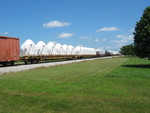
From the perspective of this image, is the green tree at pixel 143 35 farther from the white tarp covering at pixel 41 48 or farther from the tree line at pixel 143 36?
the white tarp covering at pixel 41 48

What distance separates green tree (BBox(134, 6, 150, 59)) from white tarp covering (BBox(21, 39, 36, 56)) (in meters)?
19.1

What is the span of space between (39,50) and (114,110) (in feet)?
118

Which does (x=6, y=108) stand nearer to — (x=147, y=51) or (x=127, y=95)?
(x=127, y=95)

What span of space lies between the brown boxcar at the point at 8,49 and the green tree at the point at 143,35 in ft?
53.5

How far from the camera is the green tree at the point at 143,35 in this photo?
24242 mm

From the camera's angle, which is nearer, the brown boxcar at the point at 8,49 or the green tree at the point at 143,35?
the green tree at the point at 143,35

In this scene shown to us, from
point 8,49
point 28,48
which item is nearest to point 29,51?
point 28,48

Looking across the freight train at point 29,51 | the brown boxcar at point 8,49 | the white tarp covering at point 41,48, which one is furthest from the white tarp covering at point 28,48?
the brown boxcar at point 8,49

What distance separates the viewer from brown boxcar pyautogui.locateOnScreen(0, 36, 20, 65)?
2773cm

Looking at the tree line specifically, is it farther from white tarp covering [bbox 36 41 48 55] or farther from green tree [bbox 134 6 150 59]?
white tarp covering [bbox 36 41 48 55]

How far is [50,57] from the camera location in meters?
45.8

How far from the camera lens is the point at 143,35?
24.2 m

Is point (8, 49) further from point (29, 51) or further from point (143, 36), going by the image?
point (143, 36)

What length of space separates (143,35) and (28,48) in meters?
20.8
